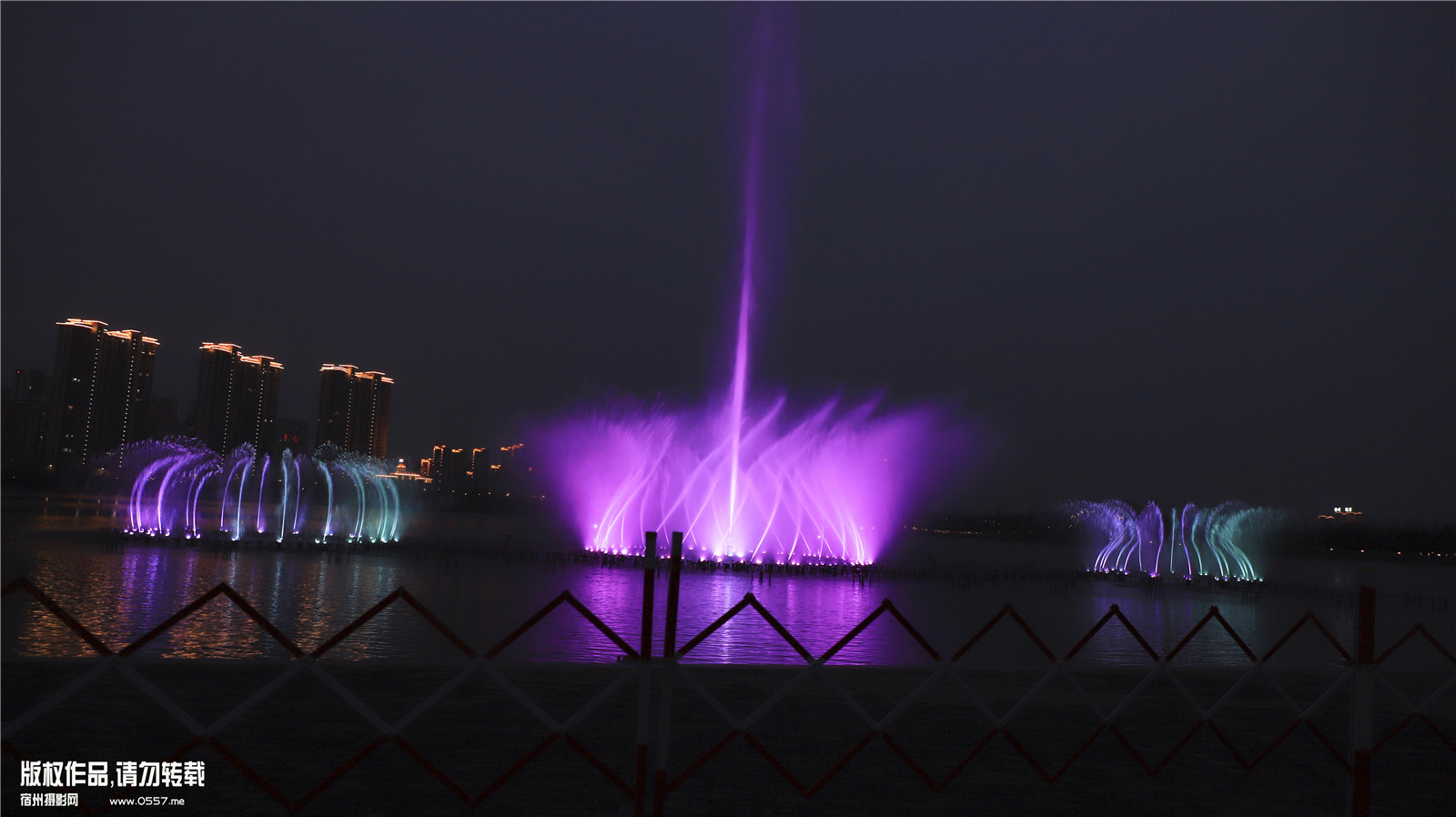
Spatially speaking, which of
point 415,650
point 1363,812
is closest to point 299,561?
point 415,650

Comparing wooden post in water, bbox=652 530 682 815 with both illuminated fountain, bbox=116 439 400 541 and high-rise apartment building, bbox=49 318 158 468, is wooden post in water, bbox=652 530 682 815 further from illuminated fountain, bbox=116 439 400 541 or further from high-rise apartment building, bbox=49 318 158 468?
high-rise apartment building, bbox=49 318 158 468

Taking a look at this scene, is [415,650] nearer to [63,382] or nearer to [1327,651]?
[1327,651]

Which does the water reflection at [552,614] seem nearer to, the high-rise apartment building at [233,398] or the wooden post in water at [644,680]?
the wooden post in water at [644,680]

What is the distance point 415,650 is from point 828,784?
12.0m

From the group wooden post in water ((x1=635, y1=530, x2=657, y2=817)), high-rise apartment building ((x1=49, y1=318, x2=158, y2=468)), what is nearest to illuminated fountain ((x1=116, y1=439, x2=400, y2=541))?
high-rise apartment building ((x1=49, y1=318, x2=158, y2=468))

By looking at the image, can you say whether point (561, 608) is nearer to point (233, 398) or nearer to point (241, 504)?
point (241, 504)

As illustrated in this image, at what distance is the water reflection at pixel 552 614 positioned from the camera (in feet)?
59.8

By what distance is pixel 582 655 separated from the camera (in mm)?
17359

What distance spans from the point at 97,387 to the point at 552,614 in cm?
14758

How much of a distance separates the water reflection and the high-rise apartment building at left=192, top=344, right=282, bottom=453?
12456cm

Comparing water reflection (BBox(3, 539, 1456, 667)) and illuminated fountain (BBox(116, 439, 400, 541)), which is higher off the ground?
illuminated fountain (BBox(116, 439, 400, 541))

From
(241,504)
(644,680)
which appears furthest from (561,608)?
(241,504)

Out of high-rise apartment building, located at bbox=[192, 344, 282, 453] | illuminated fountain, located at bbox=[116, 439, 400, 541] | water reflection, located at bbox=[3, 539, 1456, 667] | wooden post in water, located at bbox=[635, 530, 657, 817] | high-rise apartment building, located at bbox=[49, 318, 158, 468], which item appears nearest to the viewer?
wooden post in water, located at bbox=[635, 530, 657, 817]

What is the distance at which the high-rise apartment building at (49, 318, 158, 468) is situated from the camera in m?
134
